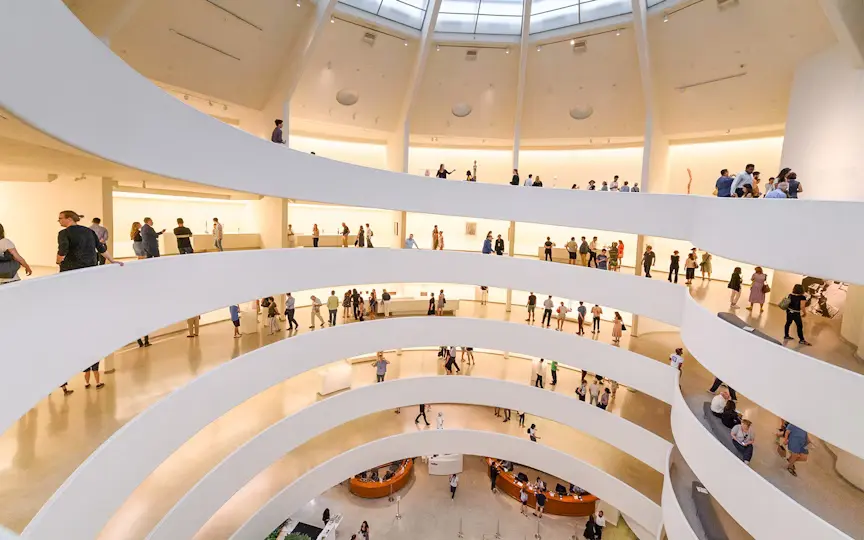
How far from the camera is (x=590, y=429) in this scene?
14820 mm

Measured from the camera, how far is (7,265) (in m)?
4.98

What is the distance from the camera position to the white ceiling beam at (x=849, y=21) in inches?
382

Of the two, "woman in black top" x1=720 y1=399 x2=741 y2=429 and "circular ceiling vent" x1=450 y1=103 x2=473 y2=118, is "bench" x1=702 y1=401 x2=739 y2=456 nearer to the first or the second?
"woman in black top" x1=720 y1=399 x2=741 y2=429

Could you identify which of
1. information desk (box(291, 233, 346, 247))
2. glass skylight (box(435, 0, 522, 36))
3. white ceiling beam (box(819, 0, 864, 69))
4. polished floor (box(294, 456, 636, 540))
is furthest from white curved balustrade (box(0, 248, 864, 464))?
glass skylight (box(435, 0, 522, 36))

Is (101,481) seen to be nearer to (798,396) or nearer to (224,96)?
(798,396)

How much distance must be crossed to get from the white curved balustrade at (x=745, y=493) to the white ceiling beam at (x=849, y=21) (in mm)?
9228

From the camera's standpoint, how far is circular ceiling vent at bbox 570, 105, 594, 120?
1800 cm

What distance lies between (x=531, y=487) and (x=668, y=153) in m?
15.0

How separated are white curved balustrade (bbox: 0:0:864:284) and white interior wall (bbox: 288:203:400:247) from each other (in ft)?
20.4

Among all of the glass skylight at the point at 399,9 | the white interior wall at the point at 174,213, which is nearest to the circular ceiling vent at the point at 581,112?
the glass skylight at the point at 399,9

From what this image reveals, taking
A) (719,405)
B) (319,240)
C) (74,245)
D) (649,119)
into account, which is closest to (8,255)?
(74,245)

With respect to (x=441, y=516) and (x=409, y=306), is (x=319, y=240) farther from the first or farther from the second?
(x=441, y=516)

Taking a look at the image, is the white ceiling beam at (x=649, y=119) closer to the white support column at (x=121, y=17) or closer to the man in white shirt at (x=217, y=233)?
the white support column at (x=121, y=17)

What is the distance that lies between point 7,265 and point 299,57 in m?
12.1
